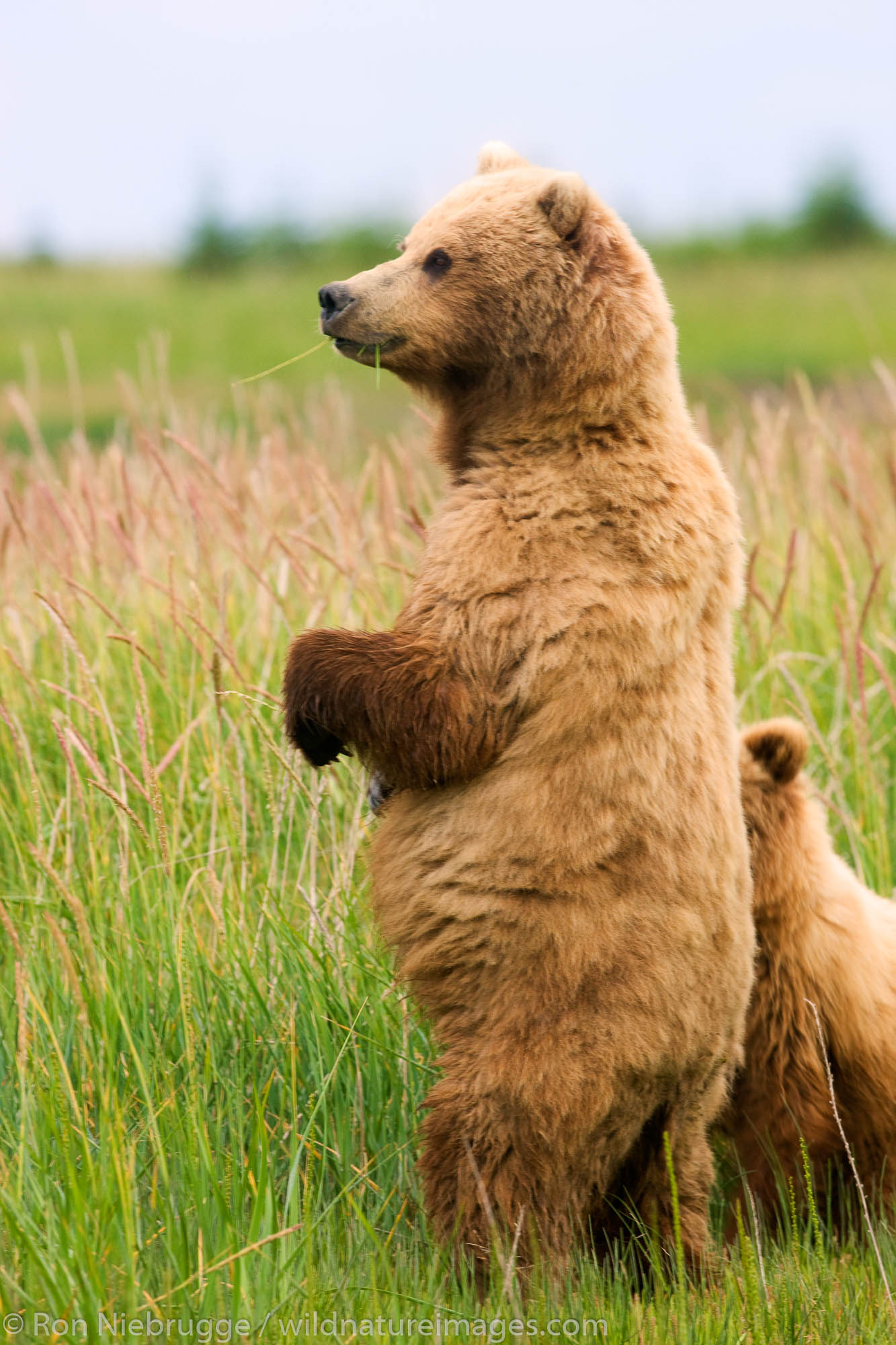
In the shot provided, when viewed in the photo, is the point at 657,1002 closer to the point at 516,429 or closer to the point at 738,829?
the point at 738,829

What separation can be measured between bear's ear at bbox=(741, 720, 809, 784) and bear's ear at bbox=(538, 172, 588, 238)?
1213mm

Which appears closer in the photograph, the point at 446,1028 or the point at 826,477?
the point at 446,1028

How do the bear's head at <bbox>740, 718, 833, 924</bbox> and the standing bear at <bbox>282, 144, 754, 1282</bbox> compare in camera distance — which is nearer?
the standing bear at <bbox>282, 144, 754, 1282</bbox>

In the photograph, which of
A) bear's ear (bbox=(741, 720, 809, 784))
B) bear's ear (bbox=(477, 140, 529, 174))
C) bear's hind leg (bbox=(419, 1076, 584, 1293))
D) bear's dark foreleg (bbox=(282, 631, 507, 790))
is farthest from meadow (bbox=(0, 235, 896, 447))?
bear's hind leg (bbox=(419, 1076, 584, 1293))

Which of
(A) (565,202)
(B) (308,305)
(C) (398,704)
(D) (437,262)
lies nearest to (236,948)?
(C) (398,704)

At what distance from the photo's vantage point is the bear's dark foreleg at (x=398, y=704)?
2631mm

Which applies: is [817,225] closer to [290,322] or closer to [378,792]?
[290,322]

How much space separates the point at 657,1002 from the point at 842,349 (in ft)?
79.6

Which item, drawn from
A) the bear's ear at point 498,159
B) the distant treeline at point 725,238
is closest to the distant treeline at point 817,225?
the distant treeline at point 725,238

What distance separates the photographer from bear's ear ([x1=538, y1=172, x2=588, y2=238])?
9.50 ft

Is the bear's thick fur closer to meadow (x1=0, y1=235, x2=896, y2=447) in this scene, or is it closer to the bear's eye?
the bear's eye

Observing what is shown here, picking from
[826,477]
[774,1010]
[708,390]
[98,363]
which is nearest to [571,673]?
[774,1010]

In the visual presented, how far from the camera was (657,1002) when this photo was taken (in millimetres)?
2682

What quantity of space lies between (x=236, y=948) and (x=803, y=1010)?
4.27ft
